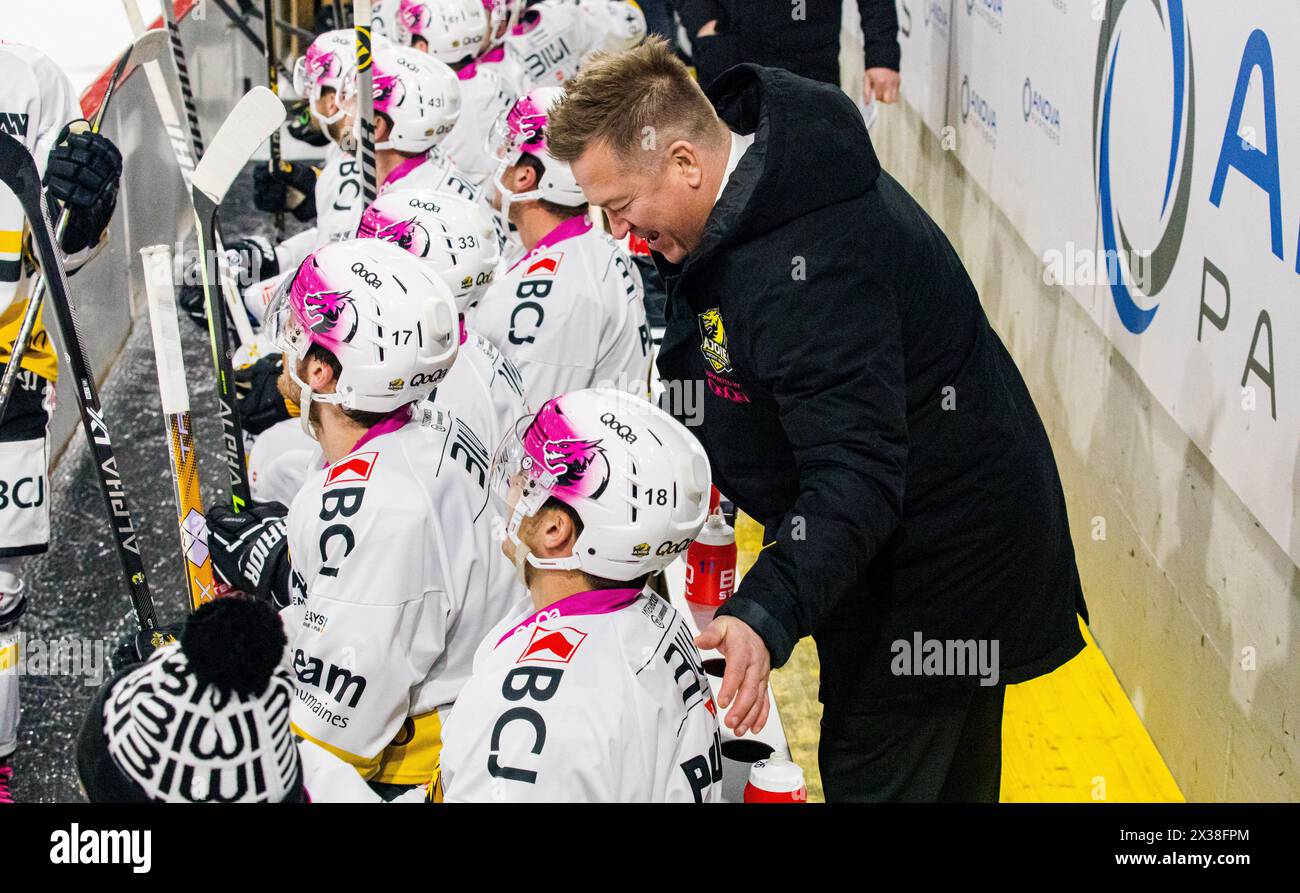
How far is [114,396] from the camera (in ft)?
19.3

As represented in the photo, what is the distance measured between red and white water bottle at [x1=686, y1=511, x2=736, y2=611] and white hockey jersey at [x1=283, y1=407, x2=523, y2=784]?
71cm

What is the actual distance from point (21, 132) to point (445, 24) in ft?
8.87

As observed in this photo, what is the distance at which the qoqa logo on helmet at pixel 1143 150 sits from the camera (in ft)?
10.8

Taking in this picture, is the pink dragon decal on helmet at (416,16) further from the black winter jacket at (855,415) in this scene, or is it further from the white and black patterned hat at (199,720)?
the white and black patterned hat at (199,720)

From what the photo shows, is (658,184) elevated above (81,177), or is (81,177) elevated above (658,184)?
(658,184)

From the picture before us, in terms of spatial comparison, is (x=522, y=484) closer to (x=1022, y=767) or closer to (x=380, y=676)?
(x=380, y=676)

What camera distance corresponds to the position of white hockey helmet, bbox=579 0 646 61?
749cm

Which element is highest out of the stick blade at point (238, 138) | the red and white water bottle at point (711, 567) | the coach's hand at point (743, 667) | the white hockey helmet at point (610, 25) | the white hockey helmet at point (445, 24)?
the stick blade at point (238, 138)

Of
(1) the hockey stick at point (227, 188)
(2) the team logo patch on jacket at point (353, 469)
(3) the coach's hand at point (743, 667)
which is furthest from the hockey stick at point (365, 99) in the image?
(3) the coach's hand at point (743, 667)

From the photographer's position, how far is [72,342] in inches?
115

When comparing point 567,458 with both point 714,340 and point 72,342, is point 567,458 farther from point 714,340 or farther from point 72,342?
point 72,342

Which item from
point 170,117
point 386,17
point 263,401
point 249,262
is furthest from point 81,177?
point 386,17

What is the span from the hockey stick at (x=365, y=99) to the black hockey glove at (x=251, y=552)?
1.73m

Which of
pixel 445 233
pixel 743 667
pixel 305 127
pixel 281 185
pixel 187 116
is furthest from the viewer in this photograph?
pixel 305 127
